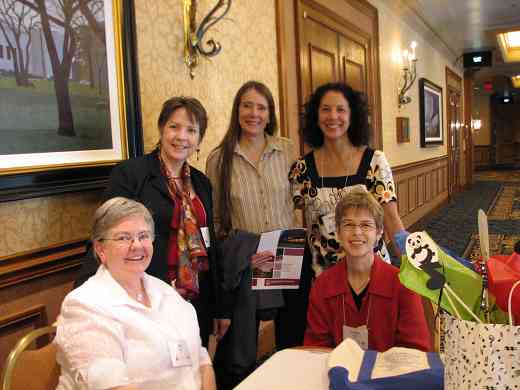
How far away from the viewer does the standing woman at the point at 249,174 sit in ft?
7.38

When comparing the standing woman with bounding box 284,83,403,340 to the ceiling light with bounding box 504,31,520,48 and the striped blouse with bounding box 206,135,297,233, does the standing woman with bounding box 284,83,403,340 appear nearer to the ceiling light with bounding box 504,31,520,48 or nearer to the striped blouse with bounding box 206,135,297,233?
the striped blouse with bounding box 206,135,297,233

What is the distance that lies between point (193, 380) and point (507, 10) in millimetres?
7853

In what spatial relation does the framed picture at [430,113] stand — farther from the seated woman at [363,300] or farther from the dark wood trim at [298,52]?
the seated woman at [363,300]

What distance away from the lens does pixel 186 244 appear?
1869 mm

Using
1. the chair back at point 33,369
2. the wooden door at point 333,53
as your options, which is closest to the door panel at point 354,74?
the wooden door at point 333,53

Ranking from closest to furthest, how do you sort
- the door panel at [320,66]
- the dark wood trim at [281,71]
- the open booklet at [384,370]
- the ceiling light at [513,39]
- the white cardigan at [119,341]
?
the open booklet at [384,370] < the white cardigan at [119,341] < the dark wood trim at [281,71] < the door panel at [320,66] < the ceiling light at [513,39]

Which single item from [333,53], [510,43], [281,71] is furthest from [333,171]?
[510,43]

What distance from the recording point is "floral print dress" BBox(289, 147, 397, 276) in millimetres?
2197

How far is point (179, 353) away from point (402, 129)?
614 cm

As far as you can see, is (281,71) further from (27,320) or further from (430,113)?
(430,113)

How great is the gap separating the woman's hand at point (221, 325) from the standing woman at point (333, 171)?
0.42 meters

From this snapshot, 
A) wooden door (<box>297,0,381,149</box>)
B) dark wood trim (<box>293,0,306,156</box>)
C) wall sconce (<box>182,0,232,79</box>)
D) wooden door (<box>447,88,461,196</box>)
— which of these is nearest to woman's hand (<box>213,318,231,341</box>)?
wall sconce (<box>182,0,232,79</box>)

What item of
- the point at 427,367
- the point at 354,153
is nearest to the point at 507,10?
the point at 354,153

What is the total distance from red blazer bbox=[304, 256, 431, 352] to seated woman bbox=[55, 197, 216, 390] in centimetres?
45
